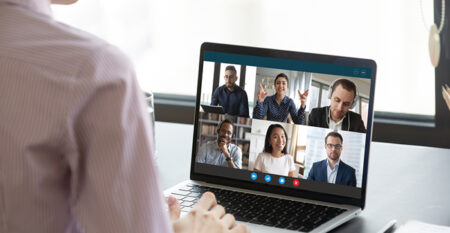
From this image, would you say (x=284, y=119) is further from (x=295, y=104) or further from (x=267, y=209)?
(x=267, y=209)

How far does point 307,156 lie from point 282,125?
3.1 inches

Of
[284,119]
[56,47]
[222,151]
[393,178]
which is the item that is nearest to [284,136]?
[284,119]

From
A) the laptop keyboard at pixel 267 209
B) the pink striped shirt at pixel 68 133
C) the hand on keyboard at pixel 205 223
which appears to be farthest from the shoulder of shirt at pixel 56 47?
the laptop keyboard at pixel 267 209

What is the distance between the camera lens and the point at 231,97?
1213mm

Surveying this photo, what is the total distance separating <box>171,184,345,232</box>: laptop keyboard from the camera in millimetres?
1024

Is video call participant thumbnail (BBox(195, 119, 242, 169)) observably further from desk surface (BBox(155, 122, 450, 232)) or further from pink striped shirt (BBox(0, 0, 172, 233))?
pink striped shirt (BBox(0, 0, 172, 233))

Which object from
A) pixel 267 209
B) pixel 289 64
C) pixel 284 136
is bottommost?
pixel 267 209

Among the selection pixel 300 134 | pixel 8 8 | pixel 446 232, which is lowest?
pixel 446 232

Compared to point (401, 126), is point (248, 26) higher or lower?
higher

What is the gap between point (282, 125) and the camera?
116 centimetres

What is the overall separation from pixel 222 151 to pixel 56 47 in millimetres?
755

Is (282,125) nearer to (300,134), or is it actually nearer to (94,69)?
(300,134)

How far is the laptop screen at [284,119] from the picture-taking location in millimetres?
1127

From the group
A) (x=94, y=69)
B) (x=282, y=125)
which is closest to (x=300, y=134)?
(x=282, y=125)
